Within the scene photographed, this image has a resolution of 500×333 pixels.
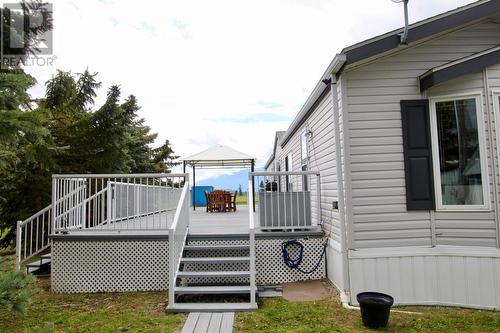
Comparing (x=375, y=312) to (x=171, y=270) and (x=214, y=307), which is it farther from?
(x=171, y=270)

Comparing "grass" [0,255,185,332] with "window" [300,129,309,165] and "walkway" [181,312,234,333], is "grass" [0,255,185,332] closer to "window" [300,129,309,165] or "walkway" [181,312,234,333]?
"walkway" [181,312,234,333]

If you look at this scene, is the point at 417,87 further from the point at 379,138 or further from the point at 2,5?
the point at 2,5

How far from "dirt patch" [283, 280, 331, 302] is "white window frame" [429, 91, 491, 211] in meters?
2.01

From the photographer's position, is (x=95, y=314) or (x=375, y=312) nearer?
(x=375, y=312)

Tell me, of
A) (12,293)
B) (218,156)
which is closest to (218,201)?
(218,156)

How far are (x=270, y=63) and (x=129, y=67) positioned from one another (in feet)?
17.7

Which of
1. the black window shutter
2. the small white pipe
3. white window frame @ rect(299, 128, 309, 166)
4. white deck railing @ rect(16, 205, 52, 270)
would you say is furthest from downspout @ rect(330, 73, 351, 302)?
white deck railing @ rect(16, 205, 52, 270)

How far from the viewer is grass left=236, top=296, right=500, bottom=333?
399 centimetres

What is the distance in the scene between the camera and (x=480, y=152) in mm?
4602

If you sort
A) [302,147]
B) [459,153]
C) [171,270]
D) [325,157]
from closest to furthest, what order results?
1. [459,153]
2. [171,270]
3. [325,157]
4. [302,147]

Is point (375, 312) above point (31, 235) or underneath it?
underneath

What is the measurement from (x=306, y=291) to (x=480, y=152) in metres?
3.06

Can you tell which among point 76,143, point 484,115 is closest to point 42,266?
point 76,143

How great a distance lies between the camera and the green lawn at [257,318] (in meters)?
4.05
